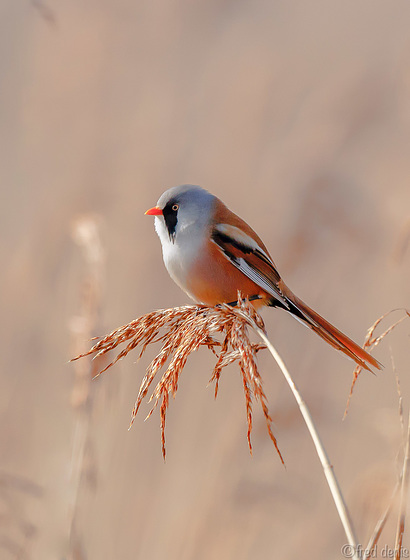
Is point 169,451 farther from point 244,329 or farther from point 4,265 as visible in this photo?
point 244,329

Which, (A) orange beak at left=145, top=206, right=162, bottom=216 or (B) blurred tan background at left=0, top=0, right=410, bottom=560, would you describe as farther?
(B) blurred tan background at left=0, top=0, right=410, bottom=560

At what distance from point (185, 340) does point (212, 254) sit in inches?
33.4

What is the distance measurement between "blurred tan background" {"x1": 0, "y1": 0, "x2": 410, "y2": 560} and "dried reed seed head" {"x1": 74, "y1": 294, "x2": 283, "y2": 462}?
1.51 feet

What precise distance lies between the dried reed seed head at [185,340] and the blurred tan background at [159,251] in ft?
1.51

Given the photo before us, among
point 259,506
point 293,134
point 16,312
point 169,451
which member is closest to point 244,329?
point 259,506

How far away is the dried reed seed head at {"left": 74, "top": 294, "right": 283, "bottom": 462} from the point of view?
53.7 inches

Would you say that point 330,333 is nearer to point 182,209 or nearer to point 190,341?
point 190,341

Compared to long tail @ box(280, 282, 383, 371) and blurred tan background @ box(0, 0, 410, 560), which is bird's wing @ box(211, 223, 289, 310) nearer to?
long tail @ box(280, 282, 383, 371)

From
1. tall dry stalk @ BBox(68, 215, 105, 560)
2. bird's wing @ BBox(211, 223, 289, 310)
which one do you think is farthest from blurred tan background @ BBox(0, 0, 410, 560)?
bird's wing @ BBox(211, 223, 289, 310)

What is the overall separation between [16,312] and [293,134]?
1.69 meters

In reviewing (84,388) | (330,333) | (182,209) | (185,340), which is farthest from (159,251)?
(185,340)

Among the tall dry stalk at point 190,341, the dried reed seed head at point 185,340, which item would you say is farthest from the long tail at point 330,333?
the dried reed seed head at point 185,340

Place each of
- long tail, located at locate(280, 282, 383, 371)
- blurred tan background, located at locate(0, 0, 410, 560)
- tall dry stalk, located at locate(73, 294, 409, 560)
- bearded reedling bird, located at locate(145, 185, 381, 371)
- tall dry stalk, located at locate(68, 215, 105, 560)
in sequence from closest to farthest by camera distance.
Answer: tall dry stalk, located at locate(73, 294, 409, 560) < long tail, located at locate(280, 282, 383, 371) < tall dry stalk, located at locate(68, 215, 105, 560) < bearded reedling bird, located at locate(145, 185, 381, 371) < blurred tan background, located at locate(0, 0, 410, 560)

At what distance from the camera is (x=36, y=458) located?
282 centimetres
